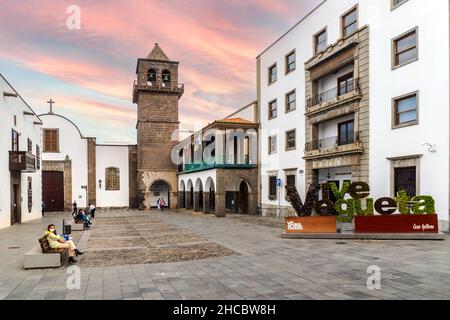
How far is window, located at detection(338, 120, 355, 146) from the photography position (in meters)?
21.5

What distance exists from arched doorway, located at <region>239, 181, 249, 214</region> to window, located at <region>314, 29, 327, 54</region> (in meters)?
13.3

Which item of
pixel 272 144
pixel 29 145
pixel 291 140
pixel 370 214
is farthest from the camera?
pixel 272 144

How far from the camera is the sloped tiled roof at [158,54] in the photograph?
139 feet

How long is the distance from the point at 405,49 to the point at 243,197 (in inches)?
742

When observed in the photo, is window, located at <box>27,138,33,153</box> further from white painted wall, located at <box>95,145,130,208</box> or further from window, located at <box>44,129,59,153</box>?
white painted wall, located at <box>95,145,130,208</box>

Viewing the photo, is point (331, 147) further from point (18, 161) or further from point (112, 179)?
point (112, 179)

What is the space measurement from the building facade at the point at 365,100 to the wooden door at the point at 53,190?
932 inches

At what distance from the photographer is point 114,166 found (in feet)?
139

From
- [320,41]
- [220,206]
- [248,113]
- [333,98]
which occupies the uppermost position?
[320,41]

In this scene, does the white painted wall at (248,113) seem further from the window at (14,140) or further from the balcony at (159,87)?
the window at (14,140)

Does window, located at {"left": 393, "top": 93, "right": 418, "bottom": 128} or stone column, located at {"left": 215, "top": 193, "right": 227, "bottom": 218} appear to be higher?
window, located at {"left": 393, "top": 93, "right": 418, "bottom": 128}

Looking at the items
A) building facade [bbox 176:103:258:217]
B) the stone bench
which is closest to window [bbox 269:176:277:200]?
building facade [bbox 176:103:258:217]

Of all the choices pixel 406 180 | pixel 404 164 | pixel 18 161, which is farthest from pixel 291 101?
pixel 18 161
